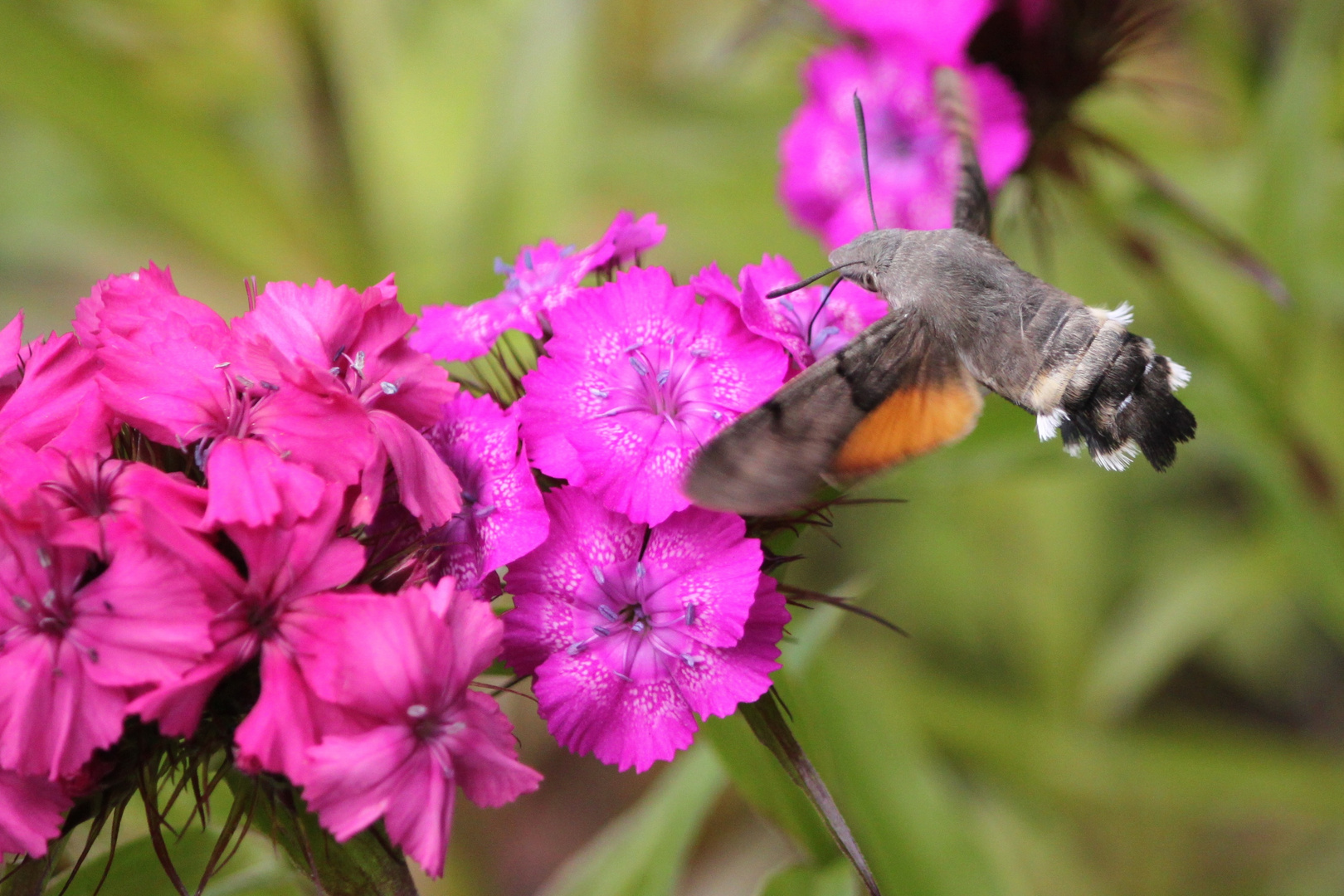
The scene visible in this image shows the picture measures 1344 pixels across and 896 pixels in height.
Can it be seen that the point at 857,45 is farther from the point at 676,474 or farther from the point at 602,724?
the point at 602,724

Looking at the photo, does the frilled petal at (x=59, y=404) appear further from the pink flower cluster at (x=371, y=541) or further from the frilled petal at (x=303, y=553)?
the frilled petal at (x=303, y=553)

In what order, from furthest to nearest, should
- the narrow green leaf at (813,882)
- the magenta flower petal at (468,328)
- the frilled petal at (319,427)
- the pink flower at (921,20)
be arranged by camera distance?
the pink flower at (921,20), the narrow green leaf at (813,882), the magenta flower petal at (468,328), the frilled petal at (319,427)

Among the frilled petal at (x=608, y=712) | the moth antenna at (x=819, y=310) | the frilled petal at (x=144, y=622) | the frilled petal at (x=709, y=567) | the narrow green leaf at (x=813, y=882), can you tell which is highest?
the moth antenna at (x=819, y=310)

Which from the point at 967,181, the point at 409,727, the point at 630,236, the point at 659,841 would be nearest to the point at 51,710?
the point at 409,727

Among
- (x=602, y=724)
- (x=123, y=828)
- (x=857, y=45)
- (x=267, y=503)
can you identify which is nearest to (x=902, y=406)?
(x=602, y=724)

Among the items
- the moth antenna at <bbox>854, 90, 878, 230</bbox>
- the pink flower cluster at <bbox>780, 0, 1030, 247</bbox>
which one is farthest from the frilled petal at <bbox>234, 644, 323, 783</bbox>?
the pink flower cluster at <bbox>780, 0, 1030, 247</bbox>

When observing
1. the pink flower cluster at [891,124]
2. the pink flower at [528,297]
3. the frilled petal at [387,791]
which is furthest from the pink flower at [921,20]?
the frilled petal at [387,791]

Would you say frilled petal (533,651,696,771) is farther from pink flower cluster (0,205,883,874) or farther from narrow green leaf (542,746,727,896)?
narrow green leaf (542,746,727,896)
